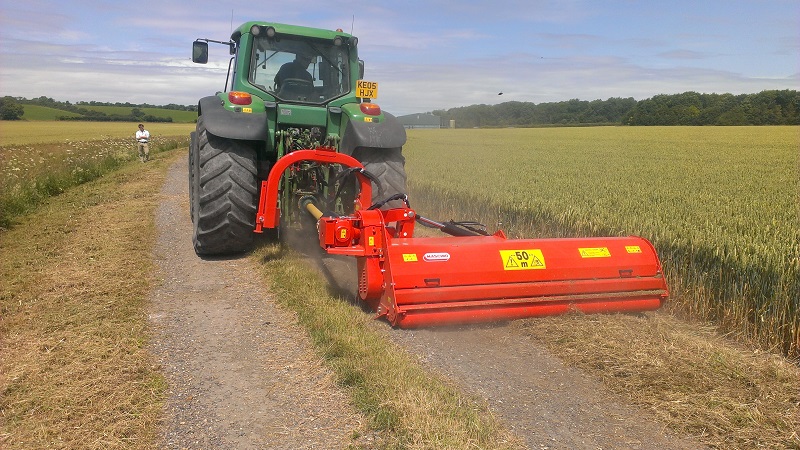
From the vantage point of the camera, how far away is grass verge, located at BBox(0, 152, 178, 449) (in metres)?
2.84

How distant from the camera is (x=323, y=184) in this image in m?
6.25

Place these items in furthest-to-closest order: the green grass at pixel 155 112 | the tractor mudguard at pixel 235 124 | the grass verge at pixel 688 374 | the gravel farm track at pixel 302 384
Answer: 1. the green grass at pixel 155 112
2. the tractor mudguard at pixel 235 124
3. the grass verge at pixel 688 374
4. the gravel farm track at pixel 302 384

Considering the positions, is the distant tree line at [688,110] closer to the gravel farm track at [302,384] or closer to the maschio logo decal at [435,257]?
the maschio logo decal at [435,257]

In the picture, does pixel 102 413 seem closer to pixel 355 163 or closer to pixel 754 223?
pixel 355 163

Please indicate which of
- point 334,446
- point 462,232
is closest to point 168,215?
point 462,232

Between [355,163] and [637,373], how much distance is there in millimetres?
3075

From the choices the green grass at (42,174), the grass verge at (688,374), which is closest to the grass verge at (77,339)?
the green grass at (42,174)

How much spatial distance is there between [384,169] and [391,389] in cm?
333

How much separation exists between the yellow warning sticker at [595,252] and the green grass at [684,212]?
0.93 metres

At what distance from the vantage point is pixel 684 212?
7215mm

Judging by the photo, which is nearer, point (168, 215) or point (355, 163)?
point (355, 163)

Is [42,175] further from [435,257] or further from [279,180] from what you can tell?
[435,257]

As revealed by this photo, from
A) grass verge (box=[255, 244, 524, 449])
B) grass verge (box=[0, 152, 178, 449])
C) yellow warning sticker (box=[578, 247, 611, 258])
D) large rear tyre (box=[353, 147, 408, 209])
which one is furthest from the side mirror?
yellow warning sticker (box=[578, 247, 611, 258])

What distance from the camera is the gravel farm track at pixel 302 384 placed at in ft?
9.53
